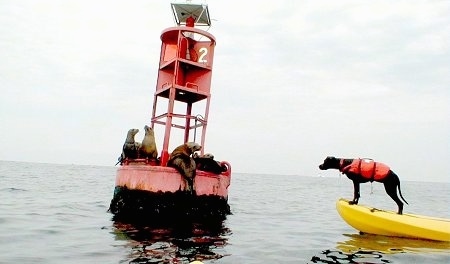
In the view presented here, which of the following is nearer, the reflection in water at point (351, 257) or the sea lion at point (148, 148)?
the reflection in water at point (351, 257)

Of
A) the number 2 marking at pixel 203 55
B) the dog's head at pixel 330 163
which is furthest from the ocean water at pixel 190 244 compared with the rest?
the number 2 marking at pixel 203 55

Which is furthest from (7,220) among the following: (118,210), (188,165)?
(188,165)

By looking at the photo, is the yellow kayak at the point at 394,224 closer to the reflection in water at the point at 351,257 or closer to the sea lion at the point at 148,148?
the reflection in water at the point at 351,257

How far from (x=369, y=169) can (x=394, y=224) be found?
1580mm

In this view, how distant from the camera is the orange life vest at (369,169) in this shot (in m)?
10.2

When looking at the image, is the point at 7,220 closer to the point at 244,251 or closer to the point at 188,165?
the point at 188,165

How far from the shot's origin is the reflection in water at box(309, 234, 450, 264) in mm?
7852

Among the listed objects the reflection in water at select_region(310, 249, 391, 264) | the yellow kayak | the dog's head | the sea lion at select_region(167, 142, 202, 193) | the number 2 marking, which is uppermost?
the number 2 marking

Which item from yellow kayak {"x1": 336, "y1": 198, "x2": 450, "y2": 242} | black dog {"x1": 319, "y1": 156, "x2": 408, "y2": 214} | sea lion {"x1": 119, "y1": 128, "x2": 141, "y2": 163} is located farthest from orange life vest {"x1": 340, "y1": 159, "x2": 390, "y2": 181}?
sea lion {"x1": 119, "y1": 128, "x2": 141, "y2": 163}

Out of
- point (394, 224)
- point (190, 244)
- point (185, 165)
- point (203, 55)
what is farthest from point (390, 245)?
point (203, 55)

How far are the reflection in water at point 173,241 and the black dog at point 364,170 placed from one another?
3.35m

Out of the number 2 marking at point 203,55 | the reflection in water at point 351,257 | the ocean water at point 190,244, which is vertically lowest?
the ocean water at point 190,244

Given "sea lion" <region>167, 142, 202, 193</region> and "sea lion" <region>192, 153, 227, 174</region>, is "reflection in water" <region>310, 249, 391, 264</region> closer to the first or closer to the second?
Answer: "sea lion" <region>167, 142, 202, 193</region>

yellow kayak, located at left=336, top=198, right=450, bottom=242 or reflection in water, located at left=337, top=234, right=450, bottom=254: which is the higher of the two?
yellow kayak, located at left=336, top=198, right=450, bottom=242
